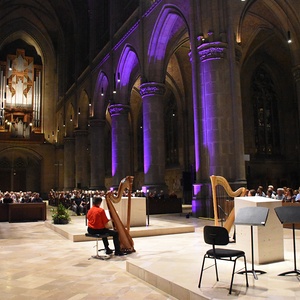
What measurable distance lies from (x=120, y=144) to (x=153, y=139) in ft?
14.7

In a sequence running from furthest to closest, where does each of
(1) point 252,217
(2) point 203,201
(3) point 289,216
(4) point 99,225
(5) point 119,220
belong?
(2) point 203,201, (5) point 119,220, (4) point 99,225, (3) point 289,216, (1) point 252,217

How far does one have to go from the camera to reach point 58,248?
27.5ft

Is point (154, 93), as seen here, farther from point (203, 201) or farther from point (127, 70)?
point (203, 201)

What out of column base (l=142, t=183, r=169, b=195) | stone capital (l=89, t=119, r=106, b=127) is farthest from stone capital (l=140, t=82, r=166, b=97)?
stone capital (l=89, t=119, r=106, b=127)

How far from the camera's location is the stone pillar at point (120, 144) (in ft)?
72.2

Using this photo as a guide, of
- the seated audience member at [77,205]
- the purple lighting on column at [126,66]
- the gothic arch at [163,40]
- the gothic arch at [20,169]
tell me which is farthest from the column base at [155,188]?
the gothic arch at [20,169]

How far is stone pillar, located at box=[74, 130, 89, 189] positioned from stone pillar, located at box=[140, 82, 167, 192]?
495 inches

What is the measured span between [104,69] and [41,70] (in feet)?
53.5

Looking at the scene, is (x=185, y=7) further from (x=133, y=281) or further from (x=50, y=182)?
(x=50, y=182)

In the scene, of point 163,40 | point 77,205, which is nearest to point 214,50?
point 163,40

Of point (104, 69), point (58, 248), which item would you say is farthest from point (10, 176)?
point (58, 248)

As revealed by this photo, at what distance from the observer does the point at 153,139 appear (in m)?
18.2

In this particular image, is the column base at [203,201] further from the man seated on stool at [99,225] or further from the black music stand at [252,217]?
the black music stand at [252,217]

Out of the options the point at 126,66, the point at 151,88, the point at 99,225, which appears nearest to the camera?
the point at 99,225
